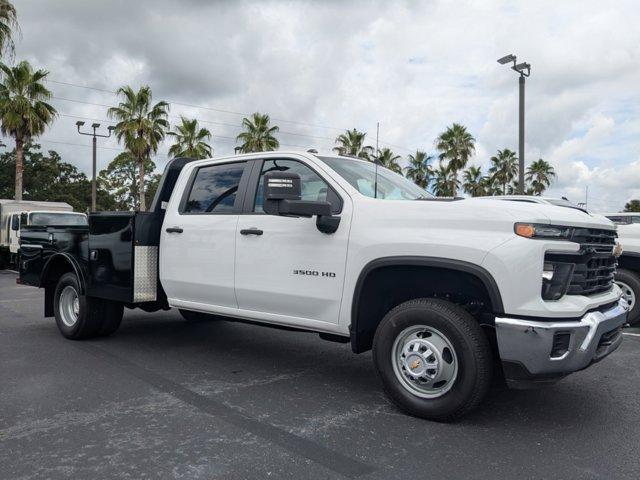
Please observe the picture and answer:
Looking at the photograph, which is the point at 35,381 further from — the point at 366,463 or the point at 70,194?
Answer: the point at 70,194

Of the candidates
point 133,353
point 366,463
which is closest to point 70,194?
point 133,353

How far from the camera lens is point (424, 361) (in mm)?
3838

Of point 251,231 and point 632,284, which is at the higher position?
point 251,231

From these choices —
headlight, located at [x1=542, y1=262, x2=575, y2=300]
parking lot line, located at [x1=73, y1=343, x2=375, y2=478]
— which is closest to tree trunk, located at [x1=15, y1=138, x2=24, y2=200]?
parking lot line, located at [x1=73, y1=343, x2=375, y2=478]

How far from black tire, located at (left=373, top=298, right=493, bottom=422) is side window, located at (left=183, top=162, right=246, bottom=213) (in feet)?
6.59

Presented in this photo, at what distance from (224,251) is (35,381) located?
1.99m

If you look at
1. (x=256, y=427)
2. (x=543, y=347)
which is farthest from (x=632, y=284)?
(x=256, y=427)

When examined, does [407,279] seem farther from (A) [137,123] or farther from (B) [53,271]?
(A) [137,123]

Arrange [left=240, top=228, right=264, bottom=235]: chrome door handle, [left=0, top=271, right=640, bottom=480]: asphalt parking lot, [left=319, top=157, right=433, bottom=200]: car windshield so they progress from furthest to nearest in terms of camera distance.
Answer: [left=240, top=228, right=264, bottom=235]: chrome door handle < [left=319, top=157, right=433, bottom=200]: car windshield < [left=0, top=271, right=640, bottom=480]: asphalt parking lot

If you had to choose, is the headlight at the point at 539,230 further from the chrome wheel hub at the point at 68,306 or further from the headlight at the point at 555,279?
the chrome wheel hub at the point at 68,306

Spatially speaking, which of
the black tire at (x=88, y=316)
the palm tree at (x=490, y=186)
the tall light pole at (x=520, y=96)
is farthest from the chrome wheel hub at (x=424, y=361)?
the palm tree at (x=490, y=186)

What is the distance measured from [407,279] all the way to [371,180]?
1.02 m

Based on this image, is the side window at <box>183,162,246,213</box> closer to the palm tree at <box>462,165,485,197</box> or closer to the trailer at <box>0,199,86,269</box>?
the trailer at <box>0,199,86,269</box>

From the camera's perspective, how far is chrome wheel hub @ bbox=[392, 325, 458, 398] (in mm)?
3787
